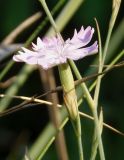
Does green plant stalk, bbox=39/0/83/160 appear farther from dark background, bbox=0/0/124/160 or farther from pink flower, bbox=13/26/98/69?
dark background, bbox=0/0/124/160

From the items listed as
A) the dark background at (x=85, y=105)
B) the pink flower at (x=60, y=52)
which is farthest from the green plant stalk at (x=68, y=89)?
the dark background at (x=85, y=105)

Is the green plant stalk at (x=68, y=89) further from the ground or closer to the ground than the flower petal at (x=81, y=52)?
closer to the ground

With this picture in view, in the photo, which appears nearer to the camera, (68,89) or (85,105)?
(68,89)

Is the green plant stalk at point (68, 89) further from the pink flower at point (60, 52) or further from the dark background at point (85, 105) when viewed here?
the dark background at point (85, 105)

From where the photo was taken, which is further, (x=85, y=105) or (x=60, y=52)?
(x=85, y=105)

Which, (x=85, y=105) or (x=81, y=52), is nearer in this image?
(x=81, y=52)

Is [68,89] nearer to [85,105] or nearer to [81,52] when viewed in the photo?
[81,52]

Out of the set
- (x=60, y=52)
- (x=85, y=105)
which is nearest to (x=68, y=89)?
(x=60, y=52)

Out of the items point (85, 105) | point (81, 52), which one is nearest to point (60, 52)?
point (81, 52)

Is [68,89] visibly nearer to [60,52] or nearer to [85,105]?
[60,52]
